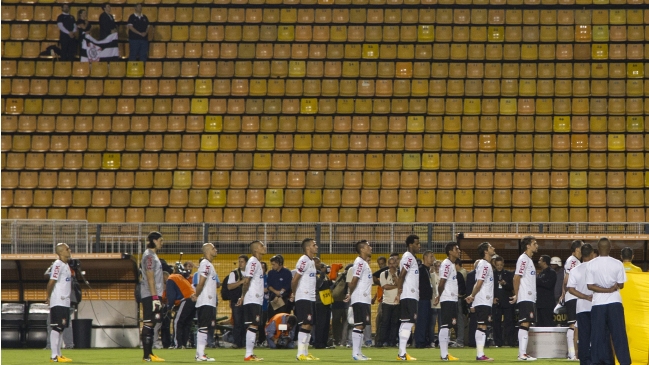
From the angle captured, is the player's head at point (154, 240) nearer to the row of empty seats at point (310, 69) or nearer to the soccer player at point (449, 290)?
the soccer player at point (449, 290)

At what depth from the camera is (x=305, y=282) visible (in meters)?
15.8

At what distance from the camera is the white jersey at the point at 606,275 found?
1184cm

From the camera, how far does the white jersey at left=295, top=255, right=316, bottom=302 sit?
15695 mm

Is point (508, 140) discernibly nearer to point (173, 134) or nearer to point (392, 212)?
point (392, 212)

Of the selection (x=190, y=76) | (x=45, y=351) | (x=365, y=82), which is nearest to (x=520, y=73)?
(x=365, y=82)

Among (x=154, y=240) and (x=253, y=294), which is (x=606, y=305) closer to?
(x=253, y=294)

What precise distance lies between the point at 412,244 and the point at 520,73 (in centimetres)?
1225

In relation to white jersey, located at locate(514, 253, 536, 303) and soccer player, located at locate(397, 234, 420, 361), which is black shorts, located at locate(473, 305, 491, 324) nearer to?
white jersey, located at locate(514, 253, 536, 303)

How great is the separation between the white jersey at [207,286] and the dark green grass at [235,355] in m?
0.89

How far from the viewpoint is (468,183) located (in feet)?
82.4

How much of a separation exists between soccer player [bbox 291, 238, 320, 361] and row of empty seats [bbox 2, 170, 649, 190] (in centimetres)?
949

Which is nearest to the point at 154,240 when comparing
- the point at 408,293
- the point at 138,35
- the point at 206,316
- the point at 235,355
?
the point at 206,316

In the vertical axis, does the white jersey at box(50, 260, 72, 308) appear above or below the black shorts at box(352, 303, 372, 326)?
above

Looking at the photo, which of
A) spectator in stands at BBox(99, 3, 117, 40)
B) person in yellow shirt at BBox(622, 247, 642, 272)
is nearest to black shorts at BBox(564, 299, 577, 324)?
person in yellow shirt at BBox(622, 247, 642, 272)
